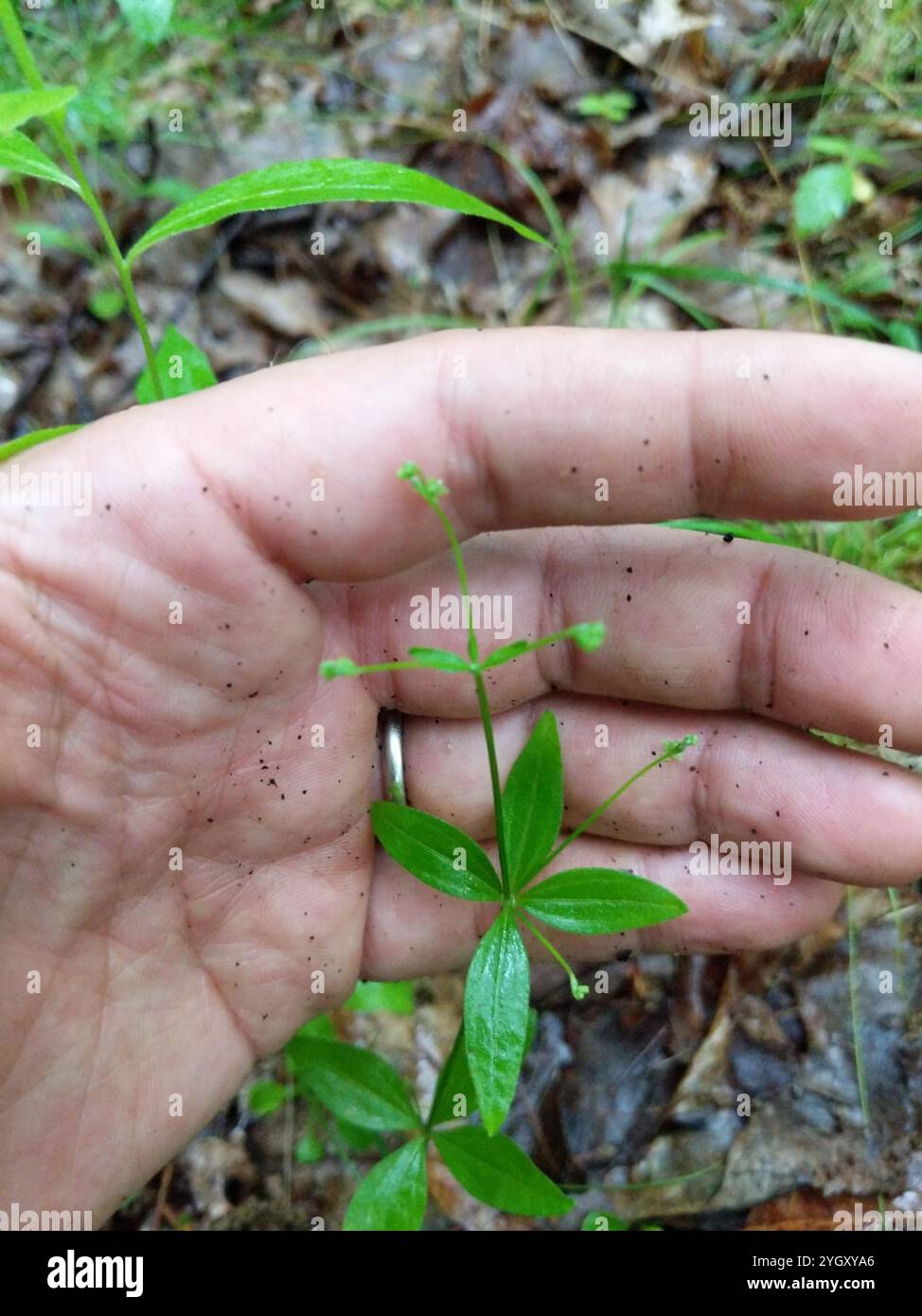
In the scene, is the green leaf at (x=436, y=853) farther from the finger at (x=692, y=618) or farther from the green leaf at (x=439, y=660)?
the green leaf at (x=439, y=660)

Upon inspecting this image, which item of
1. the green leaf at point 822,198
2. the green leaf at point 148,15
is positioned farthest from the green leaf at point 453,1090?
the green leaf at point 822,198

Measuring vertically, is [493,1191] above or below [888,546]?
below

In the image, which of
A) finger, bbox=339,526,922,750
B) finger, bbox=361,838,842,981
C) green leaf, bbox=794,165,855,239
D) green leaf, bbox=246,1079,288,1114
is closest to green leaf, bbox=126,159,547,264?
finger, bbox=339,526,922,750

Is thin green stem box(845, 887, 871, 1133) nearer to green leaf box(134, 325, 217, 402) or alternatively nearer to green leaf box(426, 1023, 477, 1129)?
green leaf box(426, 1023, 477, 1129)
